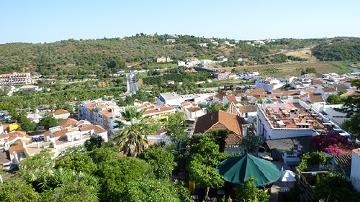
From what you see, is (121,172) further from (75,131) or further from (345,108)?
(75,131)

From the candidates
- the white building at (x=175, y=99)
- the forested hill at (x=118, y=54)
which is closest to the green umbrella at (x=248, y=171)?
the white building at (x=175, y=99)

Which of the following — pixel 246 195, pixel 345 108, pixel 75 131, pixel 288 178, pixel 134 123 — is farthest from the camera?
pixel 75 131

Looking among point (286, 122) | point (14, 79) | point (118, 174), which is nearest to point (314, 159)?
point (286, 122)

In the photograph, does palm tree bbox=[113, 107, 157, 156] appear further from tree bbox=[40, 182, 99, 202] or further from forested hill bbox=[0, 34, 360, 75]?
forested hill bbox=[0, 34, 360, 75]

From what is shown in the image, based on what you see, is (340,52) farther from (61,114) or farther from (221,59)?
(61,114)

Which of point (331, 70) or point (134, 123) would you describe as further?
point (331, 70)

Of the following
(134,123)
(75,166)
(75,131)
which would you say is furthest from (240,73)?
(75,166)
